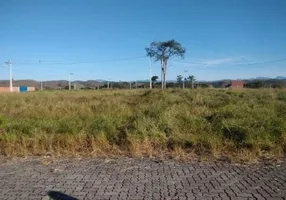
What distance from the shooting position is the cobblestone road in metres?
4.41

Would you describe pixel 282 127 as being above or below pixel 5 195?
above

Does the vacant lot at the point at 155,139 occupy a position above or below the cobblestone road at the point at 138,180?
above

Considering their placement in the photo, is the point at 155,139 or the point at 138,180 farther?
the point at 155,139

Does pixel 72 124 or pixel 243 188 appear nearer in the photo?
pixel 243 188

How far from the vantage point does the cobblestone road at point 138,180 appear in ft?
14.5

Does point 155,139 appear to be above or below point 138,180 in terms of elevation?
above

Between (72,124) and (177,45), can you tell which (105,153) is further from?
(177,45)

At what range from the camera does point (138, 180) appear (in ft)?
16.5

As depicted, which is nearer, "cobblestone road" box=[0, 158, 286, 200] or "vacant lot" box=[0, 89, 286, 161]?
"cobblestone road" box=[0, 158, 286, 200]

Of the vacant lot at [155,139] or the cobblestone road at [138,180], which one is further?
the vacant lot at [155,139]

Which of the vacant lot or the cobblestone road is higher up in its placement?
the vacant lot

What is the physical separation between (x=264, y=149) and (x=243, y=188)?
7.85 feet

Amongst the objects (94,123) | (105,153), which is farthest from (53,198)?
(94,123)

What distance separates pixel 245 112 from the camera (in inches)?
389
